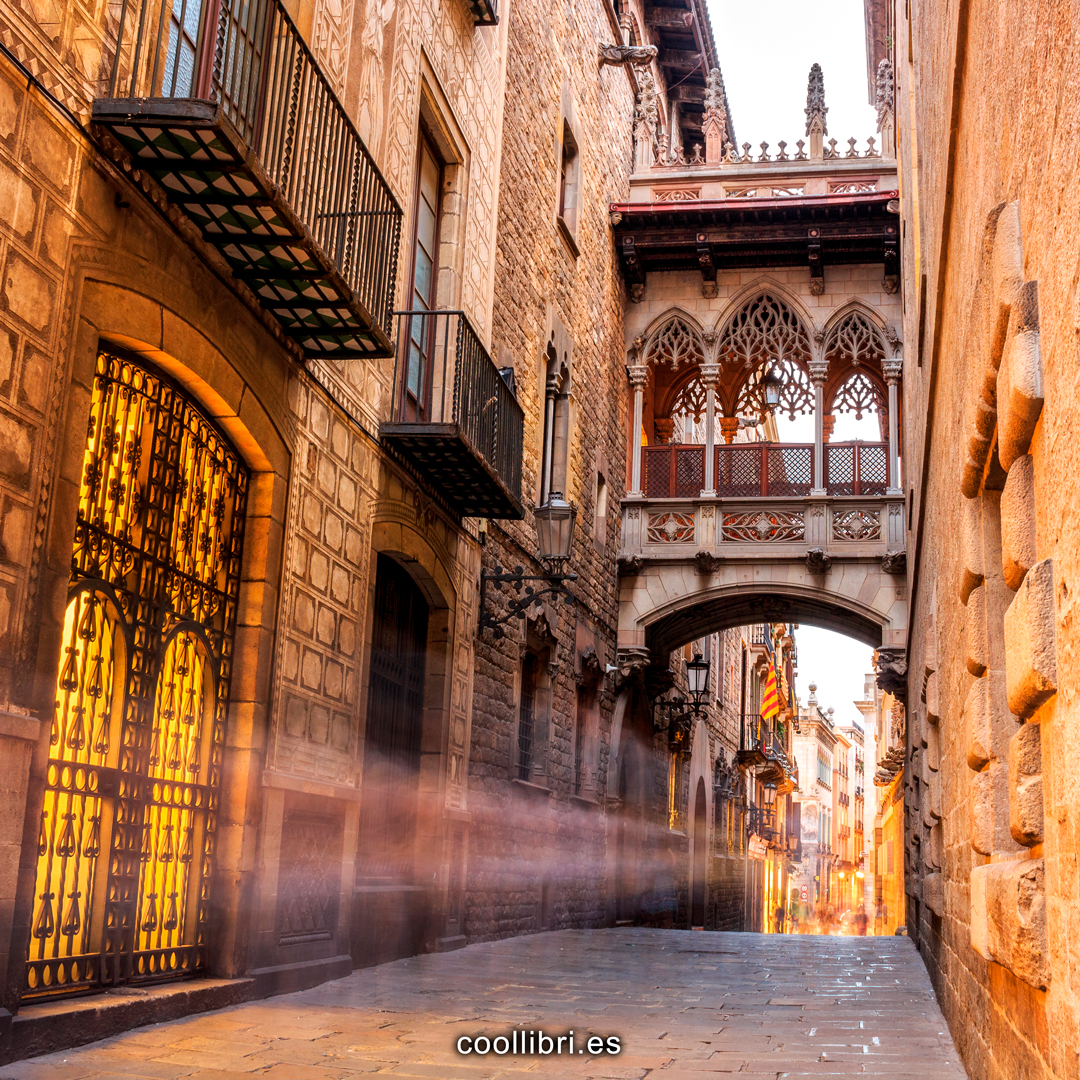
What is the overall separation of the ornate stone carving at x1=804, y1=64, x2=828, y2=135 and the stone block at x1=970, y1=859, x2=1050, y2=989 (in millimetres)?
17442

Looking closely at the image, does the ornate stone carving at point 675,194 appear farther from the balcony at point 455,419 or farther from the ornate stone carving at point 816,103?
the balcony at point 455,419

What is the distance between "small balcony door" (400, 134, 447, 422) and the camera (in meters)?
10.5

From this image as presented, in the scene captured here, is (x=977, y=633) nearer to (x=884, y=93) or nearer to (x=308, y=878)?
(x=308, y=878)

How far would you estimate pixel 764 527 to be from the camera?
17.6m

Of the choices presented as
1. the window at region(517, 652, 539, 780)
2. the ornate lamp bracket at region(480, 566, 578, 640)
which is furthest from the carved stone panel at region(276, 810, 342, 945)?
the window at region(517, 652, 539, 780)

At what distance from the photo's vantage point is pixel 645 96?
818 inches

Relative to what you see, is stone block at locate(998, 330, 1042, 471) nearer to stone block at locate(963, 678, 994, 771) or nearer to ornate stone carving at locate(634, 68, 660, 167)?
stone block at locate(963, 678, 994, 771)

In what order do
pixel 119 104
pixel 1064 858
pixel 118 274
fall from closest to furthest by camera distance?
1. pixel 1064 858
2. pixel 119 104
3. pixel 118 274

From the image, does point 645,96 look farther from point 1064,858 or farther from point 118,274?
point 1064,858

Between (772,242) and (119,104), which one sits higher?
(772,242)

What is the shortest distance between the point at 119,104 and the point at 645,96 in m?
16.8

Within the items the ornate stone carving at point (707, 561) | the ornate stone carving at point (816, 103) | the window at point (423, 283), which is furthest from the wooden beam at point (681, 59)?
the window at point (423, 283)

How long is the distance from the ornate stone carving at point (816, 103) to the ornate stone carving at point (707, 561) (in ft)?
22.5

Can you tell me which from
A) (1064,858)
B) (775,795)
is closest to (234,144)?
(1064,858)
